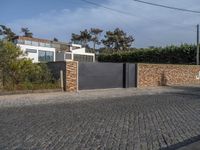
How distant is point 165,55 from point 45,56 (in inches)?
701

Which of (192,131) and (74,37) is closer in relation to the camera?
(192,131)

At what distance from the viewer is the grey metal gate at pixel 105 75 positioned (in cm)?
2193

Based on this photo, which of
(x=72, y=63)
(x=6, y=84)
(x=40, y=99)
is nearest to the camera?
(x=40, y=99)

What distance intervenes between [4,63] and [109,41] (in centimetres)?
5129

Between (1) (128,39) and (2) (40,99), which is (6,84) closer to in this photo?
(2) (40,99)

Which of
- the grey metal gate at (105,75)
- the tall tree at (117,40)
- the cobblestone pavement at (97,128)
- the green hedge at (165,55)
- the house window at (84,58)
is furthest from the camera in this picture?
the tall tree at (117,40)

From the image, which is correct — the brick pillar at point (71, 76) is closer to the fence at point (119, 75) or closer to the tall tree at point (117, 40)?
the fence at point (119, 75)

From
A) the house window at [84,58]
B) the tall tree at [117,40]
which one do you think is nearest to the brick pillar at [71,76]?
the house window at [84,58]

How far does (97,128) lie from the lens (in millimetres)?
8906

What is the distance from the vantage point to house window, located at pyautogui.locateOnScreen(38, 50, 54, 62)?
47.4 m

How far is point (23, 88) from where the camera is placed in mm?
19062

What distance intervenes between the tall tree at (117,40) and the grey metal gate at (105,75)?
44213 millimetres

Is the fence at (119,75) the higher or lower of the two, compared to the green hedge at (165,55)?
lower

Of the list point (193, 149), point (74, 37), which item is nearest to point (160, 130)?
point (193, 149)
